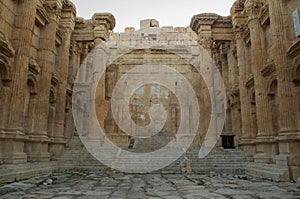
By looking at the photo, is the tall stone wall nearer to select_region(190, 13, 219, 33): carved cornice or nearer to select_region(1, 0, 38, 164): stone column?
select_region(190, 13, 219, 33): carved cornice

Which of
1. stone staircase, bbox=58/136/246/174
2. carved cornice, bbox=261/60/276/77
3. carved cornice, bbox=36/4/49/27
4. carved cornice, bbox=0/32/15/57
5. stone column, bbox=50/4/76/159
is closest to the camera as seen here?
carved cornice, bbox=0/32/15/57

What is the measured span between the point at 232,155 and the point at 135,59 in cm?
1507

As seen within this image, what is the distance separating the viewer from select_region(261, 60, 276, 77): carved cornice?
39.5ft

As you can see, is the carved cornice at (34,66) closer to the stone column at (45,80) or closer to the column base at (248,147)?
the stone column at (45,80)

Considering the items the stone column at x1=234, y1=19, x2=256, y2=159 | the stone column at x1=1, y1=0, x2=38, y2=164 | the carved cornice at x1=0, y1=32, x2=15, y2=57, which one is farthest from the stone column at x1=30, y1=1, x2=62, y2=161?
the stone column at x1=234, y1=19, x2=256, y2=159

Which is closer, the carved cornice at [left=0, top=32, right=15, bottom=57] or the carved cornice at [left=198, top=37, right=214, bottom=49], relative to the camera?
the carved cornice at [left=0, top=32, right=15, bottom=57]

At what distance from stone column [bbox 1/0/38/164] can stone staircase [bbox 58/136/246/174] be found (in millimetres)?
2792

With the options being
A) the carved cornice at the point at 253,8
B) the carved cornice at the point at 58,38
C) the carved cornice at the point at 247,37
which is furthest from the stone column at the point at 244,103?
the carved cornice at the point at 58,38

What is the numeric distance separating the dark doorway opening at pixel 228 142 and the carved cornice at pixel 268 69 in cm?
545

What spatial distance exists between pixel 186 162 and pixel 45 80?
803cm

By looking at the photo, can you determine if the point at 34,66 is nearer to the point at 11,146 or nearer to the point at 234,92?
the point at 11,146

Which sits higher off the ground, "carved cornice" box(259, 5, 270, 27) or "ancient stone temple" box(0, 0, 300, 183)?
"carved cornice" box(259, 5, 270, 27)

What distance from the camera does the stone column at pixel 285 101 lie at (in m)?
9.49

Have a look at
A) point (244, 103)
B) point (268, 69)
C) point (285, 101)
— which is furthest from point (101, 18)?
point (285, 101)
